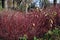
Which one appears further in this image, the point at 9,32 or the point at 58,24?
the point at 58,24

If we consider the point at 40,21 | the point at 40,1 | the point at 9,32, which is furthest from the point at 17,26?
the point at 40,1

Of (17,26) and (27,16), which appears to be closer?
(17,26)

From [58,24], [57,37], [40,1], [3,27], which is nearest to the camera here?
[57,37]

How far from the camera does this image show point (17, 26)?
8023 mm

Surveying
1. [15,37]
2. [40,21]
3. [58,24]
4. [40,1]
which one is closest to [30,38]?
[15,37]

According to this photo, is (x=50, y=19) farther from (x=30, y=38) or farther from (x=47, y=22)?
(x=30, y=38)

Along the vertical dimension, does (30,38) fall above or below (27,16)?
below

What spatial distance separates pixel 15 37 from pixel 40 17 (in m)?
1.42

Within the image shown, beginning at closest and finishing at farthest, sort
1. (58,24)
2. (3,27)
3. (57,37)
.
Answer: (57,37) < (3,27) < (58,24)

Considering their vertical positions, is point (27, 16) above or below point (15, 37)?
above

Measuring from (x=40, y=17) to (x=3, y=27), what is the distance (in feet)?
4.98

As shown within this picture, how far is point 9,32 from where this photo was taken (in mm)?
7957

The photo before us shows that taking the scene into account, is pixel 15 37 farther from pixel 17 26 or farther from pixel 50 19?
pixel 50 19

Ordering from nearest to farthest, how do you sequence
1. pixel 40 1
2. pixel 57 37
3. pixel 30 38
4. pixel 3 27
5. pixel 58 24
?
1. pixel 57 37
2. pixel 30 38
3. pixel 3 27
4. pixel 58 24
5. pixel 40 1
